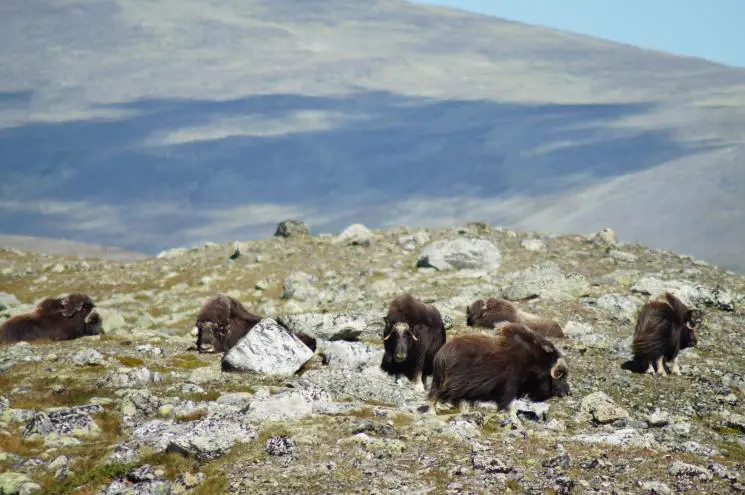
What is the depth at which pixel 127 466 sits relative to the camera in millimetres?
11273

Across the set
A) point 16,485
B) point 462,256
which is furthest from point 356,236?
point 16,485

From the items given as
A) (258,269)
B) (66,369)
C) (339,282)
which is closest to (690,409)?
(66,369)

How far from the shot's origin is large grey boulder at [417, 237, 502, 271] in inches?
1452

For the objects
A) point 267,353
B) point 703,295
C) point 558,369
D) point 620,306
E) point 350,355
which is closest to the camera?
point 558,369

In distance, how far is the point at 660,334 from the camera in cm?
1981

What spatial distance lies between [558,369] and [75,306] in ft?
48.3

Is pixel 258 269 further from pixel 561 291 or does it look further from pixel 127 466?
pixel 127 466

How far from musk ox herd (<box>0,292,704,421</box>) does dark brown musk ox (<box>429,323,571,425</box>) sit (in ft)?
0.05

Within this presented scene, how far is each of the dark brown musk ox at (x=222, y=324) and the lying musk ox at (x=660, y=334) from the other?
24.9ft

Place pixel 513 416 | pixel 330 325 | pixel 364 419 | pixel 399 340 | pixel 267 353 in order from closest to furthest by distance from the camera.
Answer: pixel 364 419, pixel 513 416, pixel 399 340, pixel 267 353, pixel 330 325


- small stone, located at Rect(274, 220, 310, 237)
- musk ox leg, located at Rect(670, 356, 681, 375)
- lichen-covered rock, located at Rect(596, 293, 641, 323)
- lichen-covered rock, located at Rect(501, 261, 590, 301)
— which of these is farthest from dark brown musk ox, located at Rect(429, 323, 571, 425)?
small stone, located at Rect(274, 220, 310, 237)

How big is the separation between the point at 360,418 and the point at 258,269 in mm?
29638

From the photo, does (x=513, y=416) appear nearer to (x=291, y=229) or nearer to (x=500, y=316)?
(x=500, y=316)

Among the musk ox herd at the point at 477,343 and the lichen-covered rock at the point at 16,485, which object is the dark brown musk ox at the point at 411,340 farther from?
the lichen-covered rock at the point at 16,485
